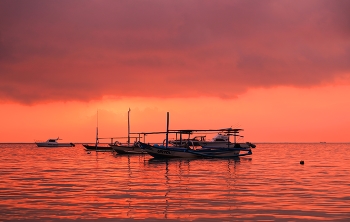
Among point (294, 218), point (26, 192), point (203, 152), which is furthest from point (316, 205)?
point (203, 152)

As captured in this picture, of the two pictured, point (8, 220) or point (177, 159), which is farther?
point (177, 159)

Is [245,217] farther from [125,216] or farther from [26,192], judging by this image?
[26,192]

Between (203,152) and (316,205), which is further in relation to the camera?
(203,152)

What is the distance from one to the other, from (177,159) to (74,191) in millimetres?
52934

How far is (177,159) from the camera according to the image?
84.3 m

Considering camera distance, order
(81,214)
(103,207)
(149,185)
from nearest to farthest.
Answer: (81,214), (103,207), (149,185)

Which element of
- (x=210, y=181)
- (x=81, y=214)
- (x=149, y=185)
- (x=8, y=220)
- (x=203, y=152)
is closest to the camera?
(x=8, y=220)

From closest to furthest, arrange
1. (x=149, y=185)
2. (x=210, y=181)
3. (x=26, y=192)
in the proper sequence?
(x=26, y=192)
(x=149, y=185)
(x=210, y=181)

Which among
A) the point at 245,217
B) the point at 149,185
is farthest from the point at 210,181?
the point at 245,217

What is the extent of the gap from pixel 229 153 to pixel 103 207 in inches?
2518

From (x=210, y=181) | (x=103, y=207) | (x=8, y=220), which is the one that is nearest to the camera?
(x=8, y=220)

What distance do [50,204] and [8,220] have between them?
16.4ft

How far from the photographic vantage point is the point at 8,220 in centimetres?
2056

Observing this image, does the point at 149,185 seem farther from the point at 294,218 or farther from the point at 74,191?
the point at 294,218
